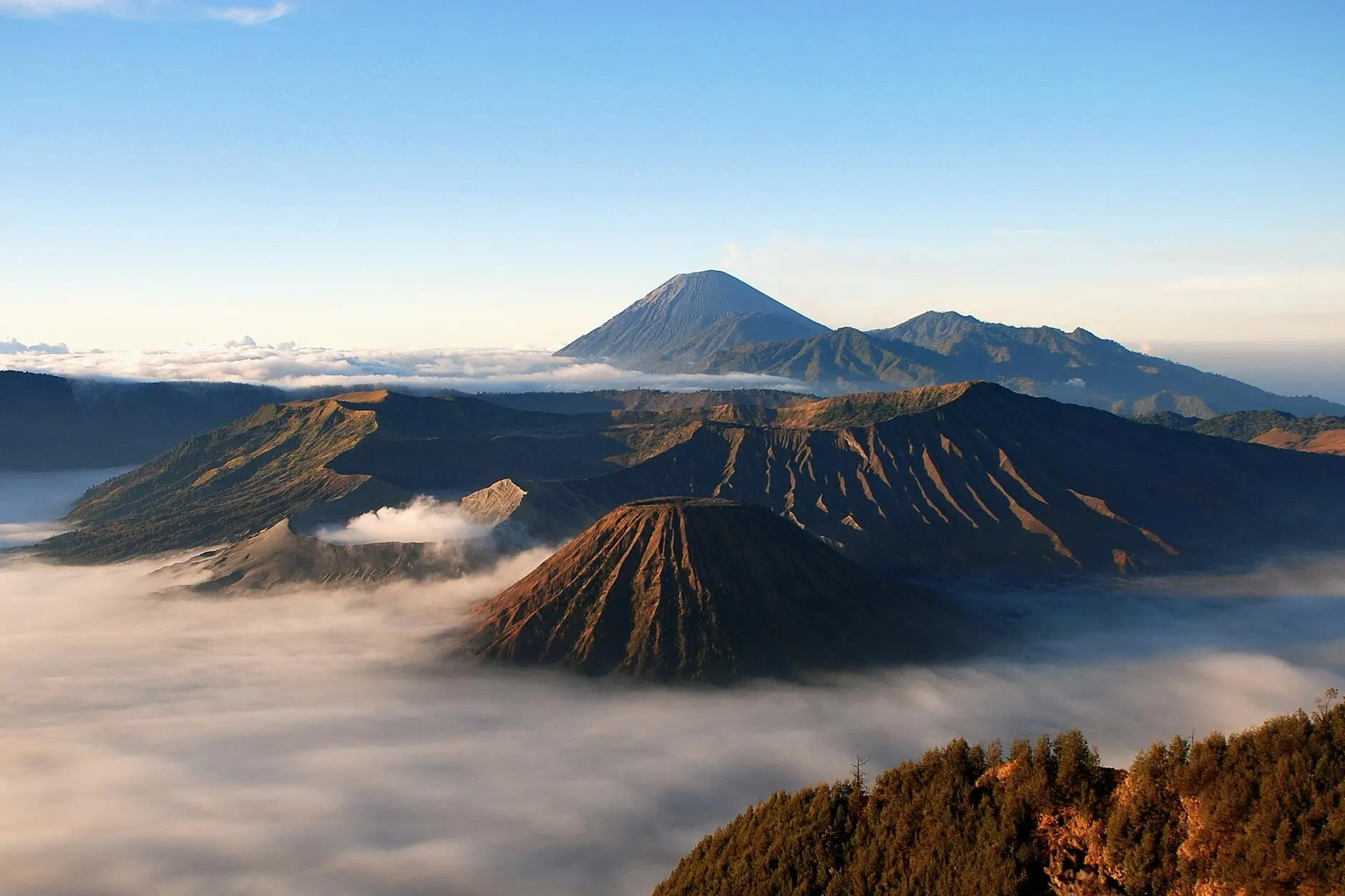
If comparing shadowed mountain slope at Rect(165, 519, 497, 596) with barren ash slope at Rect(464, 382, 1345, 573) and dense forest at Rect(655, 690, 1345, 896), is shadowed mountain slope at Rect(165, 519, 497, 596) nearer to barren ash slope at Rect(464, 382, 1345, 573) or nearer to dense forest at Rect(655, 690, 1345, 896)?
barren ash slope at Rect(464, 382, 1345, 573)

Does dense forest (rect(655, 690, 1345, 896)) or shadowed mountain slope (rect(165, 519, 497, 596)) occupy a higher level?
dense forest (rect(655, 690, 1345, 896))

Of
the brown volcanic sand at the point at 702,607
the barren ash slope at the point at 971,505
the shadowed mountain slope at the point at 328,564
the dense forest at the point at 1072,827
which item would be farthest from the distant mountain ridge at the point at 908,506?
the dense forest at the point at 1072,827

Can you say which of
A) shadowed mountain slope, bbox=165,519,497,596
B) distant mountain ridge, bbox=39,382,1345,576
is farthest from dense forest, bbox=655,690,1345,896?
distant mountain ridge, bbox=39,382,1345,576

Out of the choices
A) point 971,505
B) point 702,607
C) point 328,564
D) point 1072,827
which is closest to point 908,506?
point 971,505

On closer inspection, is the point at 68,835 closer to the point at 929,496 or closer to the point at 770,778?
the point at 770,778

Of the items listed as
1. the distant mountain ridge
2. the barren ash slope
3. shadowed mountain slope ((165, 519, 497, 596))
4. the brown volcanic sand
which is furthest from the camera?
the barren ash slope

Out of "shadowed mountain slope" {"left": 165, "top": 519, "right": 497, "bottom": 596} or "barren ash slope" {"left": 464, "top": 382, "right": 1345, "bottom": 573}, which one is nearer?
"shadowed mountain slope" {"left": 165, "top": 519, "right": 497, "bottom": 596}

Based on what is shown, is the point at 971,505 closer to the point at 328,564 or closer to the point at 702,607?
the point at 702,607
